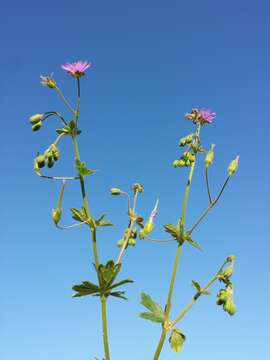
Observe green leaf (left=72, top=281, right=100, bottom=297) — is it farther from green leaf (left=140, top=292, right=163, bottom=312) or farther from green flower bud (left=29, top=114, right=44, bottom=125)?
green flower bud (left=29, top=114, right=44, bottom=125)

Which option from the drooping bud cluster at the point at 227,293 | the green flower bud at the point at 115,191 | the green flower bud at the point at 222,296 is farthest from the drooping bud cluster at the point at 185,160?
the green flower bud at the point at 222,296

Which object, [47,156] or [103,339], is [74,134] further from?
[103,339]

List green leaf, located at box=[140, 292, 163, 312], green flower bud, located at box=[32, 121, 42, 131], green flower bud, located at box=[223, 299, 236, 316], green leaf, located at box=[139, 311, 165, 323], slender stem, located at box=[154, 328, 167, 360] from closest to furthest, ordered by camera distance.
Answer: slender stem, located at box=[154, 328, 167, 360], green leaf, located at box=[139, 311, 165, 323], green leaf, located at box=[140, 292, 163, 312], green flower bud, located at box=[223, 299, 236, 316], green flower bud, located at box=[32, 121, 42, 131]

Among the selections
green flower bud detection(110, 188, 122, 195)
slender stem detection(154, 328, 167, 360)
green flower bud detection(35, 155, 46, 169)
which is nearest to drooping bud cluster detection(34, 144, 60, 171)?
green flower bud detection(35, 155, 46, 169)

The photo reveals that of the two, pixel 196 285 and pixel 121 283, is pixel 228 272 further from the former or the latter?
pixel 121 283

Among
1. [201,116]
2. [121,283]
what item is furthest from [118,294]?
[201,116]

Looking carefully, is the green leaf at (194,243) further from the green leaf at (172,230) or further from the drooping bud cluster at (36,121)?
the drooping bud cluster at (36,121)
